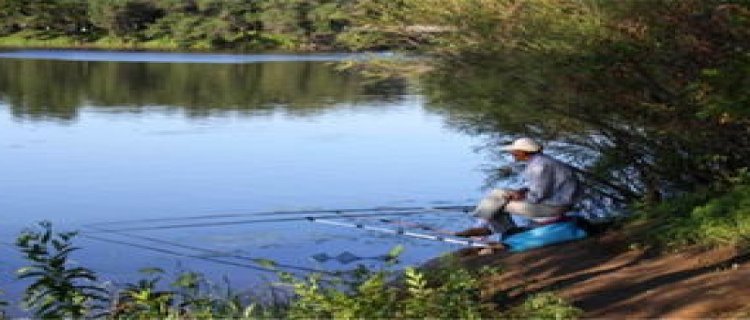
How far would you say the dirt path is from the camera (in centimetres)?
647

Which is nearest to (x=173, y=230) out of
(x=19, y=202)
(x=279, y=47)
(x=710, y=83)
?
(x=19, y=202)

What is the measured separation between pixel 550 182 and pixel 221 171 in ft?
A: 32.8

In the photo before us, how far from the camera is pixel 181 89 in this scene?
3719 cm

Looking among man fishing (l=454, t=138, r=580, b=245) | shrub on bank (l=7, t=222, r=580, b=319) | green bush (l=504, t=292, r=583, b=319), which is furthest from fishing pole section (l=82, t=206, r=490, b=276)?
shrub on bank (l=7, t=222, r=580, b=319)

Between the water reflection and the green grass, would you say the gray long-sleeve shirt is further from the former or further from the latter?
the green grass

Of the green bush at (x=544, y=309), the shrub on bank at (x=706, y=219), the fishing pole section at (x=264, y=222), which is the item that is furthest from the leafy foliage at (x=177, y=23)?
the green bush at (x=544, y=309)

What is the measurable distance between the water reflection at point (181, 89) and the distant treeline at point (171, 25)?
74.4ft

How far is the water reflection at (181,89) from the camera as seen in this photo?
104 feet

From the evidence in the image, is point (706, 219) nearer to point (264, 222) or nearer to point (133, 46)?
point (264, 222)

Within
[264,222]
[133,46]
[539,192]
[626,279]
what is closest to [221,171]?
[264,222]

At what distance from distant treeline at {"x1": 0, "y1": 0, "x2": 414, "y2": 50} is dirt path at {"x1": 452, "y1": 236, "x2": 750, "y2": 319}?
62.6m

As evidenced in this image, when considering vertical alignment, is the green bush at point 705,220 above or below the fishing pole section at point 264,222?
above

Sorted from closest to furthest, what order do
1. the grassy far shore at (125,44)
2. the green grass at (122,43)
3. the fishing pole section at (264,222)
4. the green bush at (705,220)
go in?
the green bush at (705,220), the fishing pole section at (264,222), the grassy far shore at (125,44), the green grass at (122,43)

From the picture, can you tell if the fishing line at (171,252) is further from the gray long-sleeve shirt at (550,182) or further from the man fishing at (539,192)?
the gray long-sleeve shirt at (550,182)
